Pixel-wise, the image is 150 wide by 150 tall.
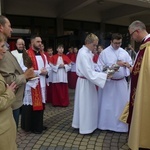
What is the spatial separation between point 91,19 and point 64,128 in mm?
9700

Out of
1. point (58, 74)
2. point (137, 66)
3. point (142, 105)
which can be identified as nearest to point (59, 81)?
point (58, 74)

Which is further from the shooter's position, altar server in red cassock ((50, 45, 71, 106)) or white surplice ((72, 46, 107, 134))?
altar server in red cassock ((50, 45, 71, 106))

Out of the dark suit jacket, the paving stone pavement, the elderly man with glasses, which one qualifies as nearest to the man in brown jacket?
the dark suit jacket

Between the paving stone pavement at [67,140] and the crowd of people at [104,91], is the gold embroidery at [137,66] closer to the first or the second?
the crowd of people at [104,91]

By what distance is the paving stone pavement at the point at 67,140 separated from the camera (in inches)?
153

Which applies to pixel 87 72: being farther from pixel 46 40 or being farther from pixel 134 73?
pixel 46 40

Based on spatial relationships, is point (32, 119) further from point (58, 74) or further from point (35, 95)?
point (58, 74)

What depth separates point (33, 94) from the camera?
4340 mm

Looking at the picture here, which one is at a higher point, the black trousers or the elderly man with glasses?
the elderly man with glasses

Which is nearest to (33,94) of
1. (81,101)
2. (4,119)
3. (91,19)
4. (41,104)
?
(41,104)

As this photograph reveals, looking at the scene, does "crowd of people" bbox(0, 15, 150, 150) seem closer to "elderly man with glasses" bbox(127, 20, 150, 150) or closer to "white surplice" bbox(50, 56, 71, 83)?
"elderly man with glasses" bbox(127, 20, 150, 150)

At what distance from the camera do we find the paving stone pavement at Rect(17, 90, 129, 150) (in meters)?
3.88

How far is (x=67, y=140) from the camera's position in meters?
4.16

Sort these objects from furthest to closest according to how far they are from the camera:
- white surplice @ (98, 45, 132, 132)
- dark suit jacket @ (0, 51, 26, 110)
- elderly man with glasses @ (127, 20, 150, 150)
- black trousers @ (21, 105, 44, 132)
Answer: white surplice @ (98, 45, 132, 132)
black trousers @ (21, 105, 44, 132)
elderly man with glasses @ (127, 20, 150, 150)
dark suit jacket @ (0, 51, 26, 110)
